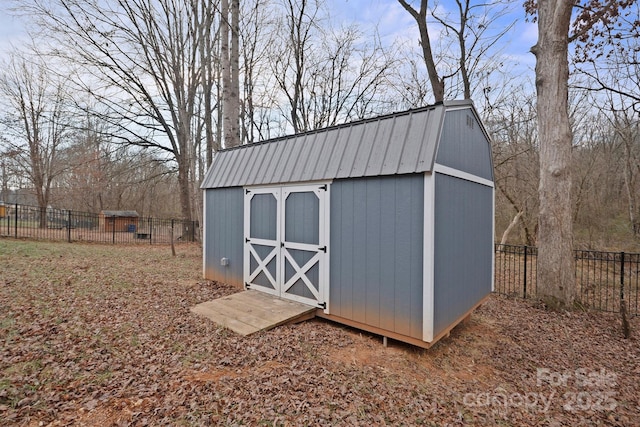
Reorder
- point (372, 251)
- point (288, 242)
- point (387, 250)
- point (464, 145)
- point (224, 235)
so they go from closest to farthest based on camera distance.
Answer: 1. point (387, 250)
2. point (372, 251)
3. point (464, 145)
4. point (288, 242)
5. point (224, 235)

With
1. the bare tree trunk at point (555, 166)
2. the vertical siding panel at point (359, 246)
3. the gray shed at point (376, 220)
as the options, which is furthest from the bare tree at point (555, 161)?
the vertical siding panel at point (359, 246)

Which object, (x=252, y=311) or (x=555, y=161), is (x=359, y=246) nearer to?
(x=252, y=311)

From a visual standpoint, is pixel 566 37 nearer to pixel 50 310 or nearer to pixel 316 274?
pixel 316 274

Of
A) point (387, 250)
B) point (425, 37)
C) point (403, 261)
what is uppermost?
point (425, 37)

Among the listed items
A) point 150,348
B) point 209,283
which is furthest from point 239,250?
point 150,348

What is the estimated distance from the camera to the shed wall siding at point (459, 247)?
11.3 feet

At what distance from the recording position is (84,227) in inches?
599

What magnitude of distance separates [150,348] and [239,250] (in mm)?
2430

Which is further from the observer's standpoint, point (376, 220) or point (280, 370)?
point (376, 220)

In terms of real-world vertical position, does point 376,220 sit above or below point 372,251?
above

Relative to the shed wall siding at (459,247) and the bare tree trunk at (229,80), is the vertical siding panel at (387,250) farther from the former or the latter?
the bare tree trunk at (229,80)

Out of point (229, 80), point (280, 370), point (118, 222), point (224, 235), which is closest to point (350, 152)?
point (280, 370)

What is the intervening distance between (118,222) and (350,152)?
52.1ft

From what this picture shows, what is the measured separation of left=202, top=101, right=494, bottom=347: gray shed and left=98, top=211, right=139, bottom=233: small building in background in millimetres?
12887
